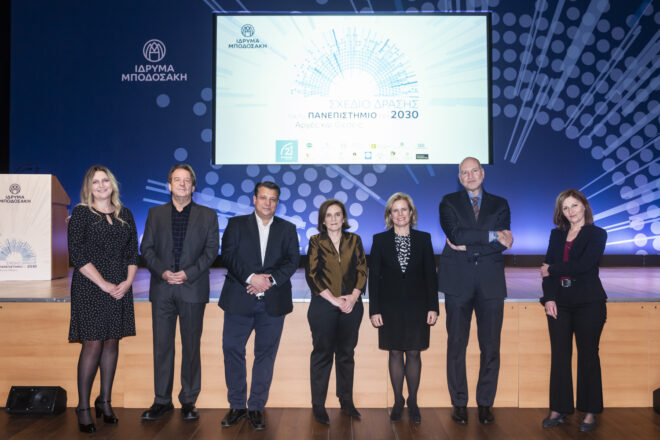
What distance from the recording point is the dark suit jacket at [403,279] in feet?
9.46

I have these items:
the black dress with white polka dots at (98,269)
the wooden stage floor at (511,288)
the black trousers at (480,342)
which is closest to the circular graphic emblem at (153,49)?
the wooden stage floor at (511,288)

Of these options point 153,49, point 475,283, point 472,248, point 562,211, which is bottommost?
point 475,283

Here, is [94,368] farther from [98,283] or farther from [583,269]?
[583,269]

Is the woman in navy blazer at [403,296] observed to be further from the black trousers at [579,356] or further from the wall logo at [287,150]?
the wall logo at [287,150]

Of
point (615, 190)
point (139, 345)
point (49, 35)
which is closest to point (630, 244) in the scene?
point (615, 190)

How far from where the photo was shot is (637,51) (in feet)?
20.2

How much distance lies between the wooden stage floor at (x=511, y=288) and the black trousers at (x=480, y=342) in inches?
15.2

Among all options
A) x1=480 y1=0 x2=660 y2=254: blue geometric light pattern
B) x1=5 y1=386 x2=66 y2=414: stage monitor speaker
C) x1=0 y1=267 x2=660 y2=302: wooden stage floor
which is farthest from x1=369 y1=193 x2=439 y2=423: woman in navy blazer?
x1=480 y1=0 x2=660 y2=254: blue geometric light pattern

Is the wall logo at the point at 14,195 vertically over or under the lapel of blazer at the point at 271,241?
over

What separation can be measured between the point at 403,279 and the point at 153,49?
16.1 ft

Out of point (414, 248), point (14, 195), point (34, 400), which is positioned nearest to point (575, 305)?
point (414, 248)

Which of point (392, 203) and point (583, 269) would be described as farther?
point (392, 203)

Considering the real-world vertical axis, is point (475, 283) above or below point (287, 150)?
below

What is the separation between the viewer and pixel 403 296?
2.88 m
